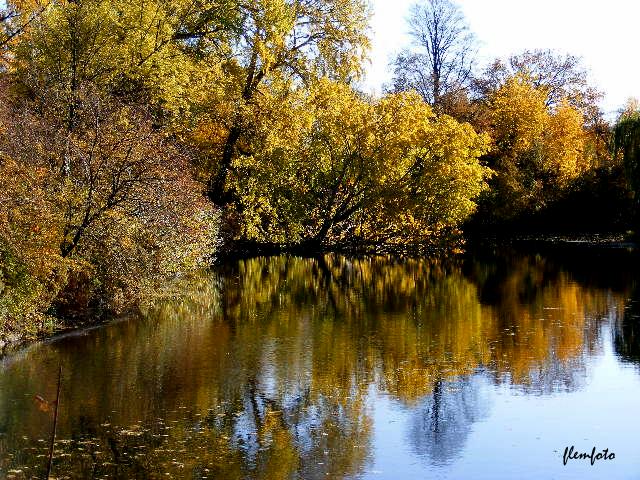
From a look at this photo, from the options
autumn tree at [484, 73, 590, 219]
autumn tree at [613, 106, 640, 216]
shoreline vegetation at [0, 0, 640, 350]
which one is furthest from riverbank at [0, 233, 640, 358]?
autumn tree at [613, 106, 640, 216]

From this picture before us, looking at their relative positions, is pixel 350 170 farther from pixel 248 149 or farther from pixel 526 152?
pixel 526 152

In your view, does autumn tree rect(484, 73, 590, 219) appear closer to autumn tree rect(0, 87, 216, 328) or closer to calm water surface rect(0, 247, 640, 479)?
calm water surface rect(0, 247, 640, 479)

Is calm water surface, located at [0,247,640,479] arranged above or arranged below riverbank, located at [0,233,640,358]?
below

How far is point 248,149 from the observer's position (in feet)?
127

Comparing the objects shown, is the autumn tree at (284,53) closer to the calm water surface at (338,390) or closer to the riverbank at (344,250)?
the riverbank at (344,250)

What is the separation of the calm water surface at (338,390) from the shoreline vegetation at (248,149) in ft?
6.53

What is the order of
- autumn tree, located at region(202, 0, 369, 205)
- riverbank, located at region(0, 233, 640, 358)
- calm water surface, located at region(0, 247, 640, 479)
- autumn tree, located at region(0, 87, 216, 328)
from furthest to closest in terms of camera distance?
autumn tree, located at region(202, 0, 369, 205) → riverbank, located at region(0, 233, 640, 358) → autumn tree, located at region(0, 87, 216, 328) → calm water surface, located at region(0, 247, 640, 479)

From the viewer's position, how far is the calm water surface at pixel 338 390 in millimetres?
10656

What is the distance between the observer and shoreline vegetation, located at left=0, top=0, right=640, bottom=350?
65.8ft

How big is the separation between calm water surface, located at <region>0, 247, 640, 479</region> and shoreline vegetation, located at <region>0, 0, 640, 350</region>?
1.99 m

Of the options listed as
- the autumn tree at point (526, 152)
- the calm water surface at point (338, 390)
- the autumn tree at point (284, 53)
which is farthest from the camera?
the autumn tree at point (526, 152)

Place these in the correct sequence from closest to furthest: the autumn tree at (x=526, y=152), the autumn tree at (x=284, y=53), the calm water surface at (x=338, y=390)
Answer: the calm water surface at (x=338, y=390) → the autumn tree at (x=284, y=53) → the autumn tree at (x=526, y=152)

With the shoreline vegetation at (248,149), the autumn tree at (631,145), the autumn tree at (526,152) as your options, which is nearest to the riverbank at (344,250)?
the shoreline vegetation at (248,149)

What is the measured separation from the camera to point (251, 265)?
35781 millimetres
